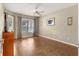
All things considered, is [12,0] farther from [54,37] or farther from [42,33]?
[42,33]

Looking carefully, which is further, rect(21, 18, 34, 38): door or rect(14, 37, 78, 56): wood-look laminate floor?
rect(21, 18, 34, 38): door

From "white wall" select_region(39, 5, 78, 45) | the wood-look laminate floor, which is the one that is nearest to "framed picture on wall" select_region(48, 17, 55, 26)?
"white wall" select_region(39, 5, 78, 45)

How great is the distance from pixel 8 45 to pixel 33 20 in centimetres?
619

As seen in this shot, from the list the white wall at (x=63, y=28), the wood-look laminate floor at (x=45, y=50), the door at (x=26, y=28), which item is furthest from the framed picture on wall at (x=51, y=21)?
the wood-look laminate floor at (x=45, y=50)

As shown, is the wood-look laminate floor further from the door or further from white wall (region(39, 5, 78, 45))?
the door

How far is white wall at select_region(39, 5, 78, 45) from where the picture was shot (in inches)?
179

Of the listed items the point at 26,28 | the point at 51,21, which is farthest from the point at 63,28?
the point at 26,28

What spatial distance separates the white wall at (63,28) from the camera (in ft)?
15.0

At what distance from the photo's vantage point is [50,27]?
677cm

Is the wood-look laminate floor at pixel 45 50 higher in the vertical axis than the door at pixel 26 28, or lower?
lower

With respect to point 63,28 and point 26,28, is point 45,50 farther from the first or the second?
point 26,28

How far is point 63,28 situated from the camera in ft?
17.7

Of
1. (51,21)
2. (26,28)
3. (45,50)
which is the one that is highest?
(51,21)

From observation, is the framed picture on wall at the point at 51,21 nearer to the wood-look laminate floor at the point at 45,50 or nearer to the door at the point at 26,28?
the door at the point at 26,28
